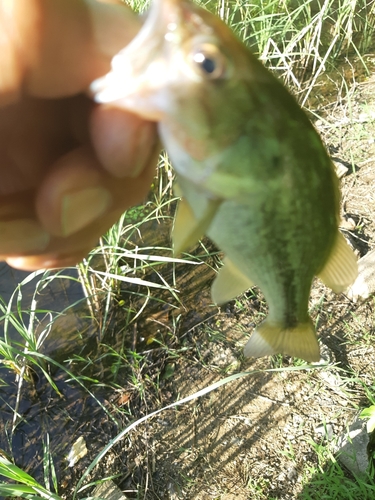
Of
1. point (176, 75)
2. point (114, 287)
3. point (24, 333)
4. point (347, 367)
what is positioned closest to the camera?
point (176, 75)

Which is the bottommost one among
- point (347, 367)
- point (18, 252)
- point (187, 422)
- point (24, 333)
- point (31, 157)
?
point (187, 422)

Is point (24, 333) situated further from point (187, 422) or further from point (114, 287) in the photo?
point (187, 422)

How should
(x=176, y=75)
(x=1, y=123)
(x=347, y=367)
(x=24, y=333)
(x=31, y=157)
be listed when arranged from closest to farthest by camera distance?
(x=176, y=75) → (x=1, y=123) → (x=31, y=157) → (x=24, y=333) → (x=347, y=367)

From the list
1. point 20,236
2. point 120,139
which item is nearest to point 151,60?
point 120,139

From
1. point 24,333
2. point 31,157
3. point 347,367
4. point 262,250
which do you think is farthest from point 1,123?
point 347,367

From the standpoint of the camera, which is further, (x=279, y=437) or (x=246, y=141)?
(x=279, y=437)

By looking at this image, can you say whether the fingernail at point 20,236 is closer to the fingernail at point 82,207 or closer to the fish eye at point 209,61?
the fingernail at point 82,207

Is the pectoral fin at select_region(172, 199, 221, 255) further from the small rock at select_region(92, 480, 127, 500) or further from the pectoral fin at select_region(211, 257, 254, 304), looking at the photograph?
the small rock at select_region(92, 480, 127, 500)

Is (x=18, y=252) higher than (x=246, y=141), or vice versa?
(x=246, y=141)
